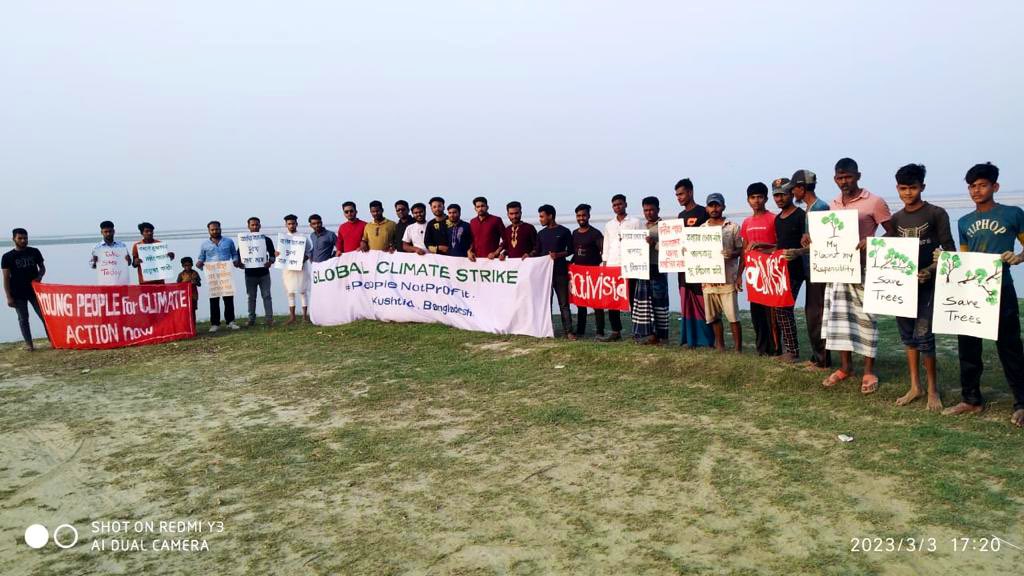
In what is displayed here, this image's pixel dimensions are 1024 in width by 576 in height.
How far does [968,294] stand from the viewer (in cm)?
500

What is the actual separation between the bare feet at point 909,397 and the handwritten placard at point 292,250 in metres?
8.88

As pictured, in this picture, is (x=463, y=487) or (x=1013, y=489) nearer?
(x=1013, y=489)

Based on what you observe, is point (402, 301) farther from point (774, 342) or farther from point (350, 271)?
point (774, 342)

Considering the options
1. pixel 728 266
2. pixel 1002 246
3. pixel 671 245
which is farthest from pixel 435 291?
pixel 1002 246

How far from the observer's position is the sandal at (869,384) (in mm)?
5804

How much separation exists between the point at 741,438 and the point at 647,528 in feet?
5.12

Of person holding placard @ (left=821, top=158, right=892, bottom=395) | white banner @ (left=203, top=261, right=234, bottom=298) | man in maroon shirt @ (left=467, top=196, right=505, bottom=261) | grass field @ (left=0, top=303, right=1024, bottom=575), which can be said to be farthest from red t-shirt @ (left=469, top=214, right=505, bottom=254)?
person holding placard @ (left=821, top=158, right=892, bottom=395)

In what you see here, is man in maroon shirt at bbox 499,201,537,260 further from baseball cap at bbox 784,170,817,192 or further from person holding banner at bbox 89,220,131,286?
person holding banner at bbox 89,220,131,286

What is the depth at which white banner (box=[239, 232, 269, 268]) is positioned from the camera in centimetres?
1122

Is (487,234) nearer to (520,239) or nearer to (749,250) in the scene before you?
(520,239)

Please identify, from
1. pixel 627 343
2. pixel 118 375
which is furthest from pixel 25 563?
pixel 627 343

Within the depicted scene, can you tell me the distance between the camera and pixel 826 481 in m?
4.09

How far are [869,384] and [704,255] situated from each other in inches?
87.2

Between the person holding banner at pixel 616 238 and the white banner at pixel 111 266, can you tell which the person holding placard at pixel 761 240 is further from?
the white banner at pixel 111 266
